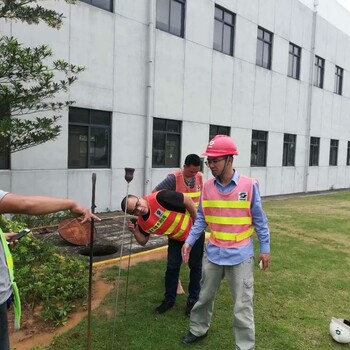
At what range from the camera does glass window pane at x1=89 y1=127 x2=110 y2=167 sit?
10078 mm

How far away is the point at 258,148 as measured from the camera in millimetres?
15969

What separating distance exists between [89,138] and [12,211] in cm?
824

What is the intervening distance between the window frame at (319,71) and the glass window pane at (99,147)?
13087mm

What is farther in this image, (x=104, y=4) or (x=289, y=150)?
(x=289, y=150)

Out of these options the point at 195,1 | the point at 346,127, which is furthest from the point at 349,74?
the point at 195,1

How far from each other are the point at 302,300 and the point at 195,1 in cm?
1040

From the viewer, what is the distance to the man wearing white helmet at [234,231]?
3309 mm

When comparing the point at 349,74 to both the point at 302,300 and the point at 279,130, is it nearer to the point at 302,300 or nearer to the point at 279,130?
the point at 279,130

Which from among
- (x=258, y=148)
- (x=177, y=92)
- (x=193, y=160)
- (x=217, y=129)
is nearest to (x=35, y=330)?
(x=193, y=160)

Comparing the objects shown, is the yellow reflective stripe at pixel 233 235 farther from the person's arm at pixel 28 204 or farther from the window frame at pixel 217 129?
the window frame at pixel 217 129

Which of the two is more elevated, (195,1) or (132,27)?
(195,1)

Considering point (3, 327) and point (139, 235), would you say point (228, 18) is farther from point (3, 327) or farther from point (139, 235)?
point (3, 327)

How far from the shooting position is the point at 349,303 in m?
4.85

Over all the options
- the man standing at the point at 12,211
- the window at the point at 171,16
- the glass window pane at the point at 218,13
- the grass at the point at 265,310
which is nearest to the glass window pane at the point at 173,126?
the window at the point at 171,16
